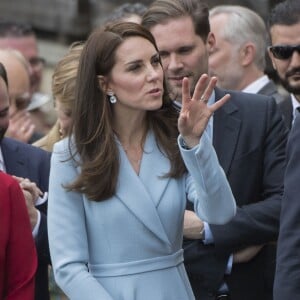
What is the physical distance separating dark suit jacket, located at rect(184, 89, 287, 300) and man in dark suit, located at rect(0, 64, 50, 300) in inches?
26.4

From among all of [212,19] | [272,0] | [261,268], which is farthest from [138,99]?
[272,0]

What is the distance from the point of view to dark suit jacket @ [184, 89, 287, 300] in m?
5.66

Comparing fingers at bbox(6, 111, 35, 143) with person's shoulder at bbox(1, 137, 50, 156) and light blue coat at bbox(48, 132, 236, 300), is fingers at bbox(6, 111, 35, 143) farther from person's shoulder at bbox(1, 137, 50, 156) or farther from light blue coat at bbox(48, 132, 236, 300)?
light blue coat at bbox(48, 132, 236, 300)

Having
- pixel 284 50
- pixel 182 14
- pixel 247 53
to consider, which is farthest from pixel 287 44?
pixel 247 53

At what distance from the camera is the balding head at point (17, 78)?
26.8ft

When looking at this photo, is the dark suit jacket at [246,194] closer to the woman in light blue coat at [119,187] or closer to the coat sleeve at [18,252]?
the woman in light blue coat at [119,187]

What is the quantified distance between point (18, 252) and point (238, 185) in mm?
1144

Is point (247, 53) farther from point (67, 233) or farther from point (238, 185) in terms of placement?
point (67, 233)

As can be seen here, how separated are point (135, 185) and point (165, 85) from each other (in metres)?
0.48

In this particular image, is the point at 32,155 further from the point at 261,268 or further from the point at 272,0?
the point at 272,0

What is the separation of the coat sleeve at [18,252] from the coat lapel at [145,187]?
42cm

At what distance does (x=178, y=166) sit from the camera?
16.8 ft

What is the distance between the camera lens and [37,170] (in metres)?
6.01

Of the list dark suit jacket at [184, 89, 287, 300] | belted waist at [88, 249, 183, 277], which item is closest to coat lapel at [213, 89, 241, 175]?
dark suit jacket at [184, 89, 287, 300]
